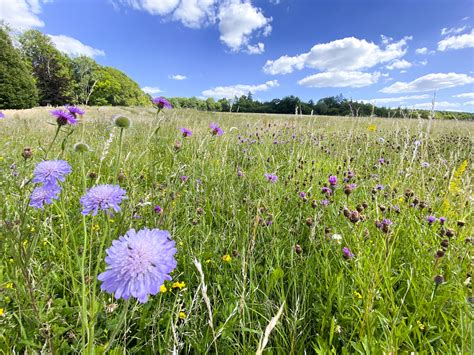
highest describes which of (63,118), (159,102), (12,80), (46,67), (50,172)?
(46,67)

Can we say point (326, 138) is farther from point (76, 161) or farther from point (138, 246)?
point (138, 246)

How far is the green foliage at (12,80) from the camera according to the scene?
877 inches

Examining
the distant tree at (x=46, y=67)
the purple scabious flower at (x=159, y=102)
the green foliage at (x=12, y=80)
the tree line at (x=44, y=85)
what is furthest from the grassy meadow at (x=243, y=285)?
the distant tree at (x=46, y=67)

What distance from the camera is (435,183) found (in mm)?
2516

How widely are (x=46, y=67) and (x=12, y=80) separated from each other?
10.7 metres

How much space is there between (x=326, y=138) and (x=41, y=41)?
49049 millimetres

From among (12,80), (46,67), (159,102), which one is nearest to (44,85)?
(46,67)

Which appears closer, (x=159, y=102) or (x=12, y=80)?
(x=159, y=102)

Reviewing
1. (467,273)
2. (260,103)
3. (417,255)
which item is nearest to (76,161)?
(417,255)

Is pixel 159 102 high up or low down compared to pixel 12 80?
down

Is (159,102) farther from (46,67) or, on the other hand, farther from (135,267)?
(46,67)

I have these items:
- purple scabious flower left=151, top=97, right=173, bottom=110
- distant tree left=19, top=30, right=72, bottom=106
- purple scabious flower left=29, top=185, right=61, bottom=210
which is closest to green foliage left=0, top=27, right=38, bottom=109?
distant tree left=19, top=30, right=72, bottom=106

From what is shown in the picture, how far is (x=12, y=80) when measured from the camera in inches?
899

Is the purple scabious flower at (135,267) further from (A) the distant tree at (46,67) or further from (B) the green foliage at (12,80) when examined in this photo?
(A) the distant tree at (46,67)
